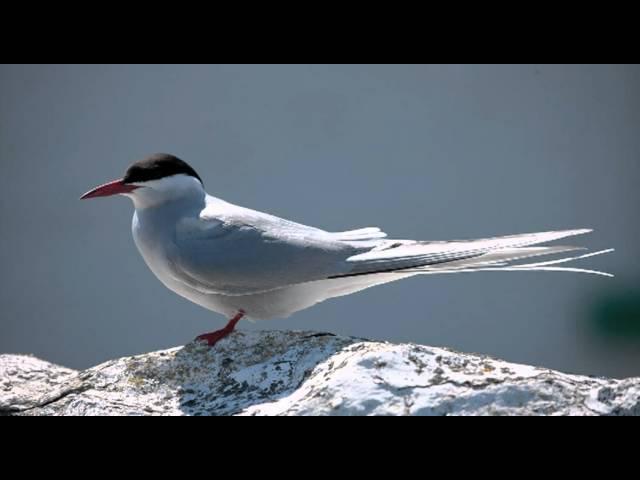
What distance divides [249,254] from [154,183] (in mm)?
443

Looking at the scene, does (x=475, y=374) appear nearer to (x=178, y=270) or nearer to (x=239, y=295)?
(x=239, y=295)

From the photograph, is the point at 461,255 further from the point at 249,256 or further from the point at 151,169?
the point at 151,169

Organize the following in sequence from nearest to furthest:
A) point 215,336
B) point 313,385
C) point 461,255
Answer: point 313,385 < point 461,255 < point 215,336

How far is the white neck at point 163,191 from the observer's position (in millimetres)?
2812

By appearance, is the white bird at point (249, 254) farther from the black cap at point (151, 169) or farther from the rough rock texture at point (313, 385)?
the rough rock texture at point (313, 385)

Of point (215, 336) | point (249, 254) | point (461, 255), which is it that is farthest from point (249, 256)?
point (461, 255)

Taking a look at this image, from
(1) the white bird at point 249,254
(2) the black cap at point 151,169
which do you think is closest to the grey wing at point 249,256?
(1) the white bird at point 249,254

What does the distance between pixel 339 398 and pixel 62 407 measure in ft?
2.30

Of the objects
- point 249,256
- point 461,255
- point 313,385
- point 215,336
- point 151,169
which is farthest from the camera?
point 151,169

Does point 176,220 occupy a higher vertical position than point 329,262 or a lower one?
higher

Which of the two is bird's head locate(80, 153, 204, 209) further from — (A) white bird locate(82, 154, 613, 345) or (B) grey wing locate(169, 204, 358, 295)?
(B) grey wing locate(169, 204, 358, 295)

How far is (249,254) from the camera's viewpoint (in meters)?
2.61

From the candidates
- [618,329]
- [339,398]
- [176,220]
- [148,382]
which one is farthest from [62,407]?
[618,329]

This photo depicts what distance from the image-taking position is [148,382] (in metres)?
2.21
